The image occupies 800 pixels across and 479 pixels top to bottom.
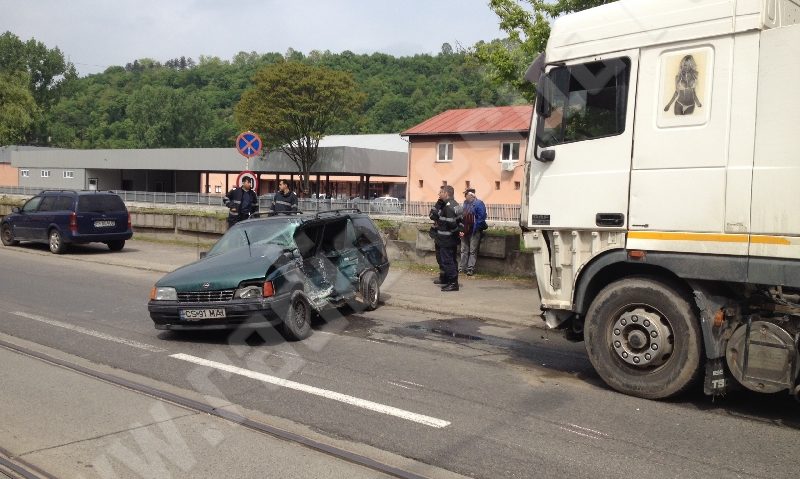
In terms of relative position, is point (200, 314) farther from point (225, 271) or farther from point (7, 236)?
point (7, 236)

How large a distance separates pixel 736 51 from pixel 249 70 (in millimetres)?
88650

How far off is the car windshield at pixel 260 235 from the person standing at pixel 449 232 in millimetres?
3700

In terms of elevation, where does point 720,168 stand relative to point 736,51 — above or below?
below

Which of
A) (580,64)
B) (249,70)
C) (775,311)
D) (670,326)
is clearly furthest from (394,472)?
(249,70)

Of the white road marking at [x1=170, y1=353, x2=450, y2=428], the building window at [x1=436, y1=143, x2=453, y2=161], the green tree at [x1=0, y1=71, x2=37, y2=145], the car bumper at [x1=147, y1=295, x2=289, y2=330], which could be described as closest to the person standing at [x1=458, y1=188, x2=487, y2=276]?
the car bumper at [x1=147, y1=295, x2=289, y2=330]

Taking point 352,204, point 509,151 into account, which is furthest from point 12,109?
point 352,204

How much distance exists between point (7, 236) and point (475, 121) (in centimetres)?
3258

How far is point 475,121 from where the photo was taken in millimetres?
48312

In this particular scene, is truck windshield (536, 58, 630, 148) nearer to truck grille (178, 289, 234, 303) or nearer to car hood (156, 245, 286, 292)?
car hood (156, 245, 286, 292)

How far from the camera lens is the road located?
16.5 feet

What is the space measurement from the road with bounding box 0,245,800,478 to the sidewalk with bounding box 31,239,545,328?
61 centimetres

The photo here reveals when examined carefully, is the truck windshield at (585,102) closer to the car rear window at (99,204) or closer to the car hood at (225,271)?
the car hood at (225,271)

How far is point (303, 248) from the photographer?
9.91m

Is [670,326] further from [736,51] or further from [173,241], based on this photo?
[173,241]
